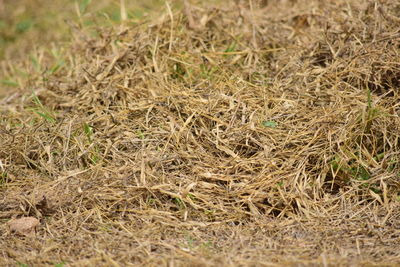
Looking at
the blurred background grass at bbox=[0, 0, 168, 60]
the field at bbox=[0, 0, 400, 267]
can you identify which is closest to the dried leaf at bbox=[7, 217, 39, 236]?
the field at bbox=[0, 0, 400, 267]

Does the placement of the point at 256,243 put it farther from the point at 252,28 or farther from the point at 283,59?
the point at 252,28

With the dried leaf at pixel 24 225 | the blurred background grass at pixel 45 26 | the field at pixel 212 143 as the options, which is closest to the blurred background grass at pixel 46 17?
the blurred background grass at pixel 45 26

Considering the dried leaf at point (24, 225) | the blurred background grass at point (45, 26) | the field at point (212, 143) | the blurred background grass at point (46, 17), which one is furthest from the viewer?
the blurred background grass at point (46, 17)

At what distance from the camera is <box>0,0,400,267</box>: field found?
230cm

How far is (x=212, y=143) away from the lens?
277 cm

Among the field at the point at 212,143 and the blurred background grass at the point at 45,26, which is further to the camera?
the blurred background grass at the point at 45,26

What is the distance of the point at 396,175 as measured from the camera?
8.36 ft

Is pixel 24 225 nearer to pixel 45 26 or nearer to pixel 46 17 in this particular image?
pixel 45 26

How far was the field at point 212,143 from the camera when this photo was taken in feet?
7.55

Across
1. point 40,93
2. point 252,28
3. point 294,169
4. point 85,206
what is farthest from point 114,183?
point 252,28

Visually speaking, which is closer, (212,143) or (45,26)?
(212,143)

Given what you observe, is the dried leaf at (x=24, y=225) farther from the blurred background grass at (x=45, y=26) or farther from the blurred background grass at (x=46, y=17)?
the blurred background grass at (x=46, y=17)

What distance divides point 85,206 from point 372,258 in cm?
131

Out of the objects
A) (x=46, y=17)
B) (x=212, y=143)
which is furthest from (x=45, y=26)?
(x=212, y=143)
